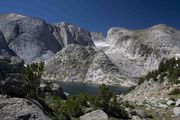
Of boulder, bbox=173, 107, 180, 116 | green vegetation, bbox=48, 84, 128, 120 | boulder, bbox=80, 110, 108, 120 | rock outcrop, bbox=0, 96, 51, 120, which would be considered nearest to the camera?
rock outcrop, bbox=0, 96, 51, 120

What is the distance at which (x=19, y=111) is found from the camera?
19.9m

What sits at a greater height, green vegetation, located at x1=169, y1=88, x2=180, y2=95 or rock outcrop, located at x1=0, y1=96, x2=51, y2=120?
rock outcrop, located at x1=0, y1=96, x2=51, y2=120

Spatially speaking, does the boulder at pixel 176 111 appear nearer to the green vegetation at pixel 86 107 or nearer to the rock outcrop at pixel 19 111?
the green vegetation at pixel 86 107

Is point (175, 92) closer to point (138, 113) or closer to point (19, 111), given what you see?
point (138, 113)

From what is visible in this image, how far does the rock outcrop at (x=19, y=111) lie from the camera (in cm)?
1962

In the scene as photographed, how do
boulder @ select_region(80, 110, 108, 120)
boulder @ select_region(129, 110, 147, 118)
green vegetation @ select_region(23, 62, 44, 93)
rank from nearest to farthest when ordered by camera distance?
1. boulder @ select_region(80, 110, 108, 120)
2. boulder @ select_region(129, 110, 147, 118)
3. green vegetation @ select_region(23, 62, 44, 93)

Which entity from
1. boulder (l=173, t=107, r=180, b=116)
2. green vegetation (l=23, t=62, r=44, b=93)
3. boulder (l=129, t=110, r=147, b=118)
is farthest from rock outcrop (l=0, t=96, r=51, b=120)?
boulder (l=173, t=107, r=180, b=116)

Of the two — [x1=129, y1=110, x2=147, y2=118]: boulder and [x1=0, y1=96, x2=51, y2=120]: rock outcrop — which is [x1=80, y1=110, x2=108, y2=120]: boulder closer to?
[x1=129, y1=110, x2=147, y2=118]: boulder

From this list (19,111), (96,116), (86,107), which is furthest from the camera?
(86,107)

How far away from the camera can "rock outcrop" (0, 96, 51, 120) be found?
19.6 meters

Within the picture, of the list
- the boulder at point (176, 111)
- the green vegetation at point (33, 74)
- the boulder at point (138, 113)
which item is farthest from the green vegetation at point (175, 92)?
the green vegetation at point (33, 74)

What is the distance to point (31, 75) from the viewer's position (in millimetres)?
32625

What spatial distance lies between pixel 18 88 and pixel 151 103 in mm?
18324

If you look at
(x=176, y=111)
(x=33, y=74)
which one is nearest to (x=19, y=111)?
(x=33, y=74)
